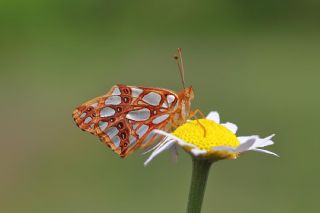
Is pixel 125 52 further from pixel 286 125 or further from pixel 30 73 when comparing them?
pixel 286 125

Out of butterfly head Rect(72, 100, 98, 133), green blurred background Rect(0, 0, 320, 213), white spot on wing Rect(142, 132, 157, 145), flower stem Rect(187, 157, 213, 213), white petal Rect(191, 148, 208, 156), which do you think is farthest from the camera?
green blurred background Rect(0, 0, 320, 213)

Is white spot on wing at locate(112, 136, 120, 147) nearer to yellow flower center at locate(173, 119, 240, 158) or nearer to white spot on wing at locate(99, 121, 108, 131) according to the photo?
white spot on wing at locate(99, 121, 108, 131)

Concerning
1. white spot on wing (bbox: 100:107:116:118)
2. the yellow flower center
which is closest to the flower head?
the yellow flower center

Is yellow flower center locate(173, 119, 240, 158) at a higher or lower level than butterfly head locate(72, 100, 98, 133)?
higher

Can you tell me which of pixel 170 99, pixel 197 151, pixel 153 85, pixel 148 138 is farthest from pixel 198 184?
pixel 153 85

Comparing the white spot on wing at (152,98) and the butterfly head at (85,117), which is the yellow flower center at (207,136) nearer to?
the white spot on wing at (152,98)

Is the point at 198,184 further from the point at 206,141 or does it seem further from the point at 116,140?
the point at 116,140

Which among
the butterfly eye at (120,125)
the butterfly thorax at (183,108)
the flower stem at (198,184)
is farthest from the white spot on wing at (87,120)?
the flower stem at (198,184)
